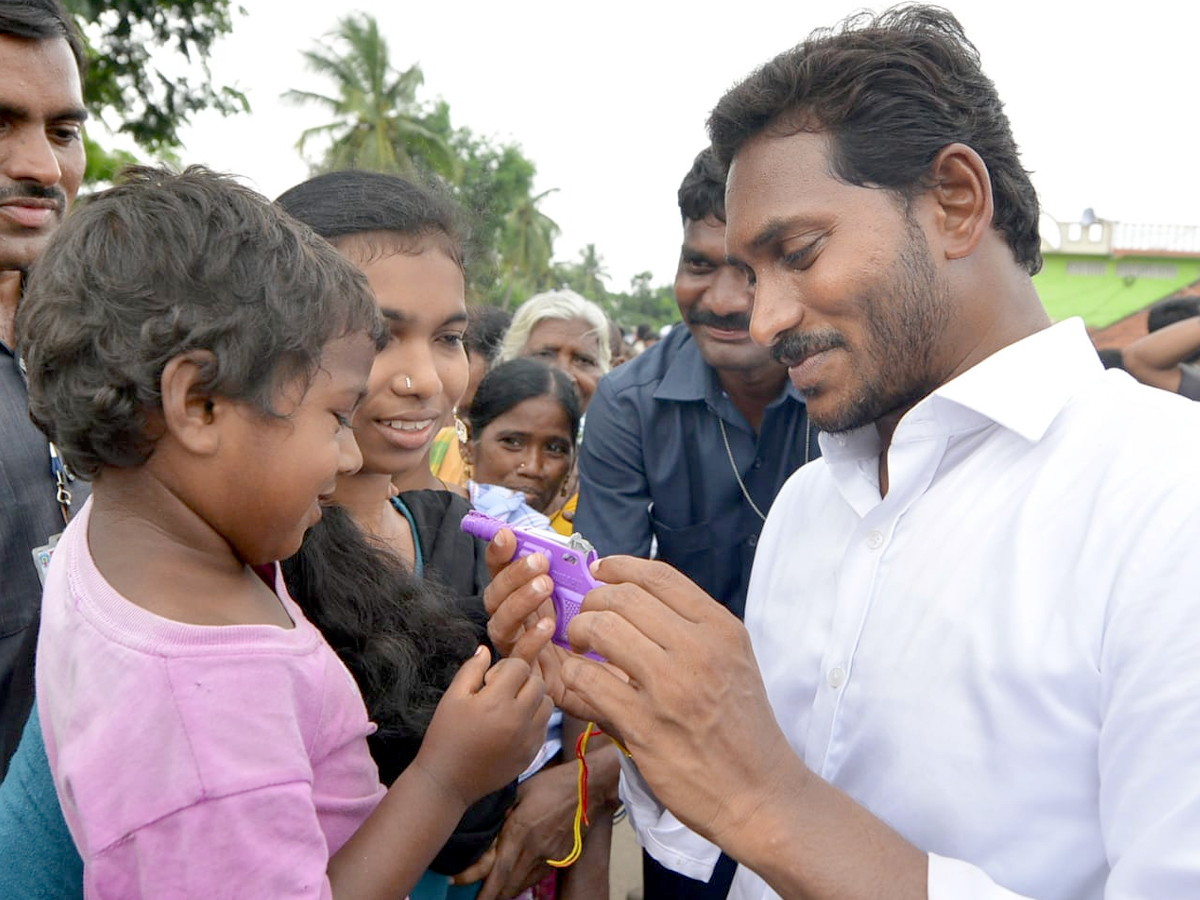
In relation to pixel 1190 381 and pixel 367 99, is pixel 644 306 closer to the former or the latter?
pixel 367 99

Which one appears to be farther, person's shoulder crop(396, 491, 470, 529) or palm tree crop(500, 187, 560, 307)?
palm tree crop(500, 187, 560, 307)

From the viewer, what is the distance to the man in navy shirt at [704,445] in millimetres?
3305

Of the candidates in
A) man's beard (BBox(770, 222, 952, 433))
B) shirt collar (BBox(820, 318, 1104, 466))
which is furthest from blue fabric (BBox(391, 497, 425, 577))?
shirt collar (BBox(820, 318, 1104, 466))

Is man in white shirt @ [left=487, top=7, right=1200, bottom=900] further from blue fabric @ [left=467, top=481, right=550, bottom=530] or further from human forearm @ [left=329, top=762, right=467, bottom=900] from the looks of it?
blue fabric @ [left=467, top=481, right=550, bottom=530]

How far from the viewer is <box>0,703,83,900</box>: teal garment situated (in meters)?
1.31

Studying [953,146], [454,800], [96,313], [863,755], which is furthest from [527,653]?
[953,146]

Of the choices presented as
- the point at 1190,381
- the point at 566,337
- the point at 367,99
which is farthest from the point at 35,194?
the point at 367,99

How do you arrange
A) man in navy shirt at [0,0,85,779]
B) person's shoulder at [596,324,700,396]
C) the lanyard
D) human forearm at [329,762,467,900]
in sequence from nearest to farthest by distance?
1. human forearm at [329,762,467,900]
2. man in navy shirt at [0,0,85,779]
3. the lanyard
4. person's shoulder at [596,324,700,396]

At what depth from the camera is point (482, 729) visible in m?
1.55

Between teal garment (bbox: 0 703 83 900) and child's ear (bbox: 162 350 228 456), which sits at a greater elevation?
child's ear (bbox: 162 350 228 456)

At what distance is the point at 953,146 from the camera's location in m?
1.77

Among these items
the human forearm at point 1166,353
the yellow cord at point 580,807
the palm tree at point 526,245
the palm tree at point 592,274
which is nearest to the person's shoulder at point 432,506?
the yellow cord at point 580,807

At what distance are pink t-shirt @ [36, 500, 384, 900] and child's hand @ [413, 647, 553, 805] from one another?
287mm

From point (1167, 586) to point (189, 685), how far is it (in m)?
1.25
